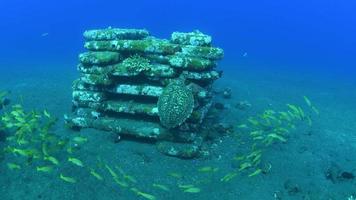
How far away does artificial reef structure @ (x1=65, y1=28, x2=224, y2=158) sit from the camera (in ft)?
35.6

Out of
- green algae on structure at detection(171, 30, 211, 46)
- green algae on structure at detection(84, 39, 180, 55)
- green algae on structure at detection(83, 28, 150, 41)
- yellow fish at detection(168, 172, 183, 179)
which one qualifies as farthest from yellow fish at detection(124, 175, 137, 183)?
green algae on structure at detection(83, 28, 150, 41)

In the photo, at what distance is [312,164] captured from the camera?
440 inches

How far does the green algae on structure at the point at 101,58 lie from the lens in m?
12.0

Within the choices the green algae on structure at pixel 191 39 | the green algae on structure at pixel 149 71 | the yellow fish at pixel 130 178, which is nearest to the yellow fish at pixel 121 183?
the yellow fish at pixel 130 178

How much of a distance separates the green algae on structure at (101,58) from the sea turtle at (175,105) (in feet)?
8.28

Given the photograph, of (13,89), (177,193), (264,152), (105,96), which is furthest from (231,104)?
(13,89)

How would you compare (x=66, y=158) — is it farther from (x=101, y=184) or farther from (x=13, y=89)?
(x=13, y=89)

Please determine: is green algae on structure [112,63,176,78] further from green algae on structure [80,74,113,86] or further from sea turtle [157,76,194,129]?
sea turtle [157,76,194,129]

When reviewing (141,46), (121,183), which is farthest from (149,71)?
(121,183)

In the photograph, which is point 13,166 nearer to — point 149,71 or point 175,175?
point 175,175

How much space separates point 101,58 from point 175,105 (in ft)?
11.3

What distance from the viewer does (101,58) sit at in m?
12.0

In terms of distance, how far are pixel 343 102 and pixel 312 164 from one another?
12.4 meters

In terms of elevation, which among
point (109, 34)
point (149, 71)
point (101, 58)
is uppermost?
point (109, 34)
